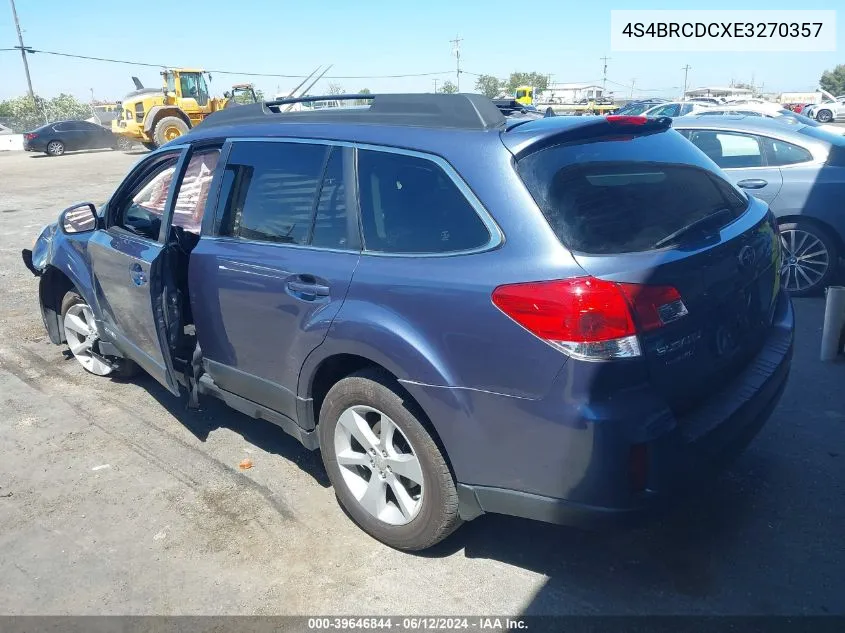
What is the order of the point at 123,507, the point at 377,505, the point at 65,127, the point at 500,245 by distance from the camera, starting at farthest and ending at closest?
the point at 65,127 → the point at 123,507 → the point at 377,505 → the point at 500,245

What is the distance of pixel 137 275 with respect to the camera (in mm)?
3896

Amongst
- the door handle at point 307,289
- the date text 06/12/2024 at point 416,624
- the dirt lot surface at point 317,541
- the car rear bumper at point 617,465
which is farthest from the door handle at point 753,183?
the date text 06/12/2024 at point 416,624

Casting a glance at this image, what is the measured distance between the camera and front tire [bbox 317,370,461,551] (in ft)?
9.00

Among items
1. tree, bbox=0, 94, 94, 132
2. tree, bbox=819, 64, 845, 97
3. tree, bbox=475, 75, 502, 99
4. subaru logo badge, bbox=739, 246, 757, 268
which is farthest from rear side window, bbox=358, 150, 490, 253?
tree, bbox=819, 64, 845, 97

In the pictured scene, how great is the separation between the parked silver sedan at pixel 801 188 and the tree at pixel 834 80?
319ft

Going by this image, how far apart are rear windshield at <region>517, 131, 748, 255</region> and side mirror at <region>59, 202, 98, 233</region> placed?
10.5 ft

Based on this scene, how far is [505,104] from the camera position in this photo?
3686 mm

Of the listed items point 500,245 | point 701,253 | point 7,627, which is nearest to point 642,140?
point 701,253

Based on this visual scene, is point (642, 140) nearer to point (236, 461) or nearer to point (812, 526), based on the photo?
point (812, 526)

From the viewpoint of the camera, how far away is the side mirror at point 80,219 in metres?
4.49

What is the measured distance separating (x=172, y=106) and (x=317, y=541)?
26.7 meters

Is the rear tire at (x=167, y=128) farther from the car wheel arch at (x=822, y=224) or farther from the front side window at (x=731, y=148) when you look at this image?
the car wheel arch at (x=822, y=224)

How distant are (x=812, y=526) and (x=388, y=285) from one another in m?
2.18

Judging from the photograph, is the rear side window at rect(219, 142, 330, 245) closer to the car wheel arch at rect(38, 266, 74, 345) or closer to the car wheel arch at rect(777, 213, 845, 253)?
the car wheel arch at rect(38, 266, 74, 345)
